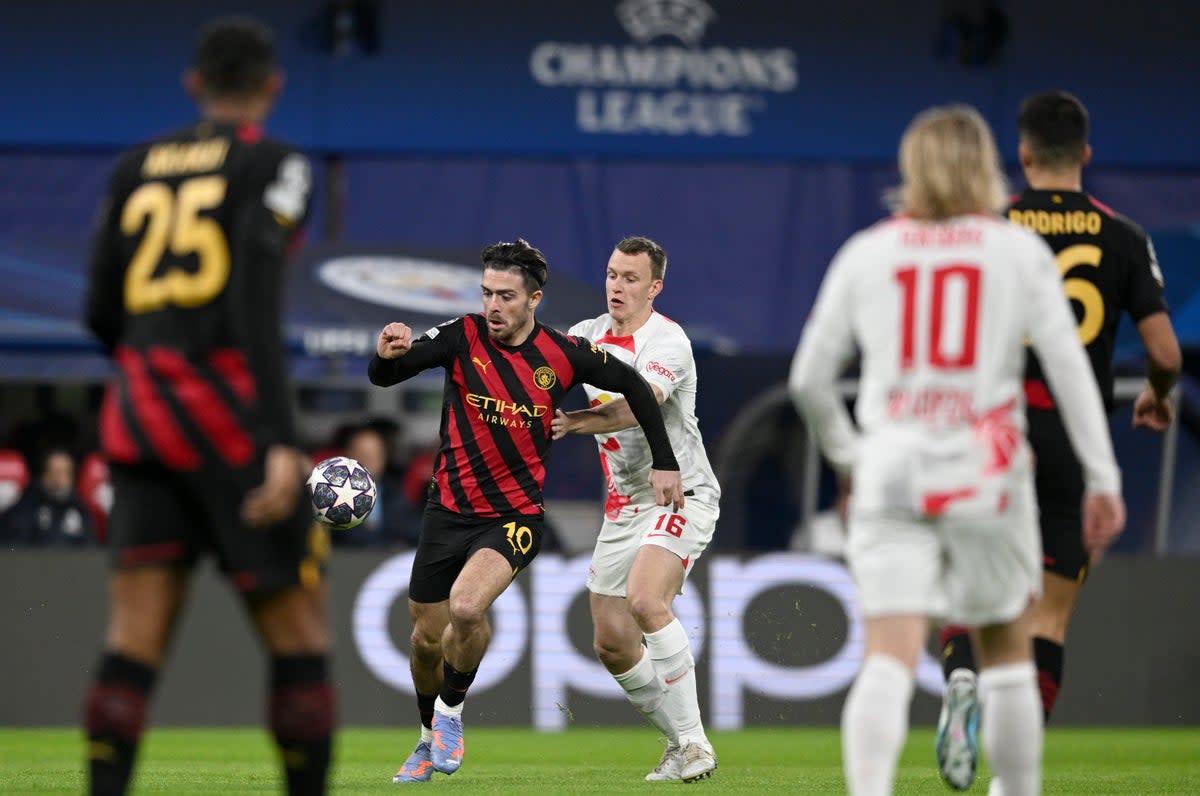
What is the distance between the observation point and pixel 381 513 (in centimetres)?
1427

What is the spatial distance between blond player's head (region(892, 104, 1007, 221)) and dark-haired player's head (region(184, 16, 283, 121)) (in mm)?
1663

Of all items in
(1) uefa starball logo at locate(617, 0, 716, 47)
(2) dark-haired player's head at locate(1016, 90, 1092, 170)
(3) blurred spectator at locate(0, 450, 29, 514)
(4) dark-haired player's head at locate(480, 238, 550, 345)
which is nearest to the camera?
(2) dark-haired player's head at locate(1016, 90, 1092, 170)

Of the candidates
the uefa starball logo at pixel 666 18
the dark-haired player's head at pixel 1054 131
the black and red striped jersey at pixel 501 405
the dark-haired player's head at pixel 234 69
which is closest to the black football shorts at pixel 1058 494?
the dark-haired player's head at pixel 1054 131

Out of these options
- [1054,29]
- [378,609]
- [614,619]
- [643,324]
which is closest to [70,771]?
[614,619]

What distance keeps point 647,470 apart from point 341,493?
4.69ft

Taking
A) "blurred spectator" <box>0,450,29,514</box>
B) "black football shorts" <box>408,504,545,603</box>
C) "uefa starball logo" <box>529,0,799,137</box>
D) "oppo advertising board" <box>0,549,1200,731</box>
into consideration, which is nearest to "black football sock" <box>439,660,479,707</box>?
"black football shorts" <box>408,504,545,603</box>

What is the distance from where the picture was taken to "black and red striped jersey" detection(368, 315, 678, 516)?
27.3 feet

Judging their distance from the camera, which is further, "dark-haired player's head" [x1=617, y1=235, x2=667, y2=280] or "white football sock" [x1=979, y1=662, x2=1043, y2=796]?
"dark-haired player's head" [x1=617, y1=235, x2=667, y2=280]

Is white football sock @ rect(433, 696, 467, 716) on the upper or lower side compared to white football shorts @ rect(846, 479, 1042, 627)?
lower

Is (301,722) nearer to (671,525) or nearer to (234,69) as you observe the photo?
(234,69)

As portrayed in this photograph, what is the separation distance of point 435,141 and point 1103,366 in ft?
38.0

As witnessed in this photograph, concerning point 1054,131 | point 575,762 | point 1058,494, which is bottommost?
point 575,762

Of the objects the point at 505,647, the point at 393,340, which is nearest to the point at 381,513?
the point at 505,647

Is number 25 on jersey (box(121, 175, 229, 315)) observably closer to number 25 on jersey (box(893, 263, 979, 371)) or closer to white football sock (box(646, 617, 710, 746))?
number 25 on jersey (box(893, 263, 979, 371))
